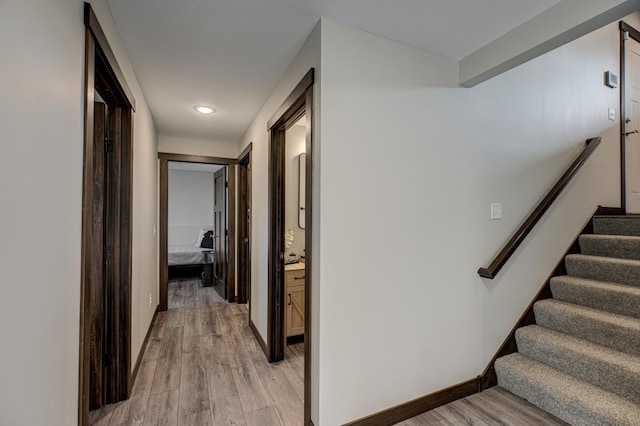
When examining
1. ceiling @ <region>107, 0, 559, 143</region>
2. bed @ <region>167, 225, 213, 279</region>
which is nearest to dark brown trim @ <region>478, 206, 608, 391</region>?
ceiling @ <region>107, 0, 559, 143</region>

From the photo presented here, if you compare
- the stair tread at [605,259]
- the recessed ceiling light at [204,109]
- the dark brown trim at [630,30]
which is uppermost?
the dark brown trim at [630,30]

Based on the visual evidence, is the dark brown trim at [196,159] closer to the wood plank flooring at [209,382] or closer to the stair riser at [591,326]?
the wood plank flooring at [209,382]

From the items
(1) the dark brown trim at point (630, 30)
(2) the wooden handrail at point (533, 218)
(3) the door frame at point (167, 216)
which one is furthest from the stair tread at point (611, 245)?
(3) the door frame at point (167, 216)

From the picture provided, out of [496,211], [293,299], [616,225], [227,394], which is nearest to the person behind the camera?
[227,394]

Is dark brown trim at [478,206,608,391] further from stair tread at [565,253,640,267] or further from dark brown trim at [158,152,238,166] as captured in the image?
dark brown trim at [158,152,238,166]

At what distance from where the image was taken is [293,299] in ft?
9.64

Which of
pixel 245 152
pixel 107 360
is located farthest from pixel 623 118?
pixel 107 360

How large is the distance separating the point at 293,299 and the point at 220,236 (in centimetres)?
251

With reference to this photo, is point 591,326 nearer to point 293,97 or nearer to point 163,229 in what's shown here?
point 293,97

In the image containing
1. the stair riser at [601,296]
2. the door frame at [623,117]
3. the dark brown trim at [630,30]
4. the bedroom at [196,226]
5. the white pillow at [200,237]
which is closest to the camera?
the stair riser at [601,296]

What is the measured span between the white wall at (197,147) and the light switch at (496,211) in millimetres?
3399

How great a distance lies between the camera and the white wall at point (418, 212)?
171 cm

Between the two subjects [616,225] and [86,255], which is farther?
[616,225]

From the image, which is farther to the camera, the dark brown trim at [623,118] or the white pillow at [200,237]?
the white pillow at [200,237]
